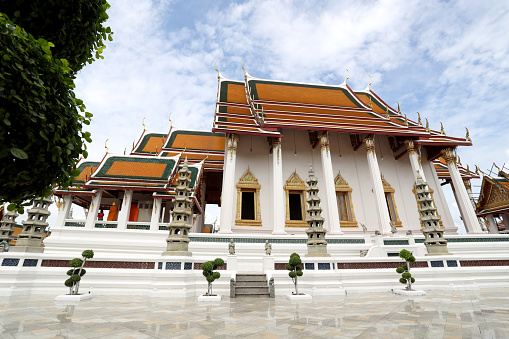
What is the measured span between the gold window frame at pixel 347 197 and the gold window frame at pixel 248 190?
4.92 meters

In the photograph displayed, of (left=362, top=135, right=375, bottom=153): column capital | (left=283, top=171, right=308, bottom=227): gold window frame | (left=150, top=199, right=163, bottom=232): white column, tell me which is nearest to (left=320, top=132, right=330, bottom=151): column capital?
(left=283, top=171, right=308, bottom=227): gold window frame

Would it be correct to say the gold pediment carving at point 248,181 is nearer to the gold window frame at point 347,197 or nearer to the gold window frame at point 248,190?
the gold window frame at point 248,190

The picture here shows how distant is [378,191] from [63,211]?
1652cm

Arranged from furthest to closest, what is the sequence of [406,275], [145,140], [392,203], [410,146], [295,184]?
[145,140] → [410,146] → [392,203] → [295,184] → [406,275]

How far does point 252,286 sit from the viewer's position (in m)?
7.62

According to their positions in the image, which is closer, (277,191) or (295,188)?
(277,191)

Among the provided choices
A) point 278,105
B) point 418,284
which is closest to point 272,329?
point 418,284

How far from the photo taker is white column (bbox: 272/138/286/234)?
13.3 metres

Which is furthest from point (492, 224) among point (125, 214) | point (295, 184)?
point (125, 214)

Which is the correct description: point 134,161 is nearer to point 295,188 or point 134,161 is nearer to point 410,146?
point 295,188

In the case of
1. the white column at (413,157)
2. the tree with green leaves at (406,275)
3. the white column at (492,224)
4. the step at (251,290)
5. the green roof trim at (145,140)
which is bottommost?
the step at (251,290)

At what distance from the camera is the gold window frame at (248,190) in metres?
14.5

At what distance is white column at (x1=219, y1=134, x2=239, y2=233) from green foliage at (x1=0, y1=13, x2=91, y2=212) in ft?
34.6

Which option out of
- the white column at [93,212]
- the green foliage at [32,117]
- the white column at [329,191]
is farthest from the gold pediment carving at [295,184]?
the green foliage at [32,117]
